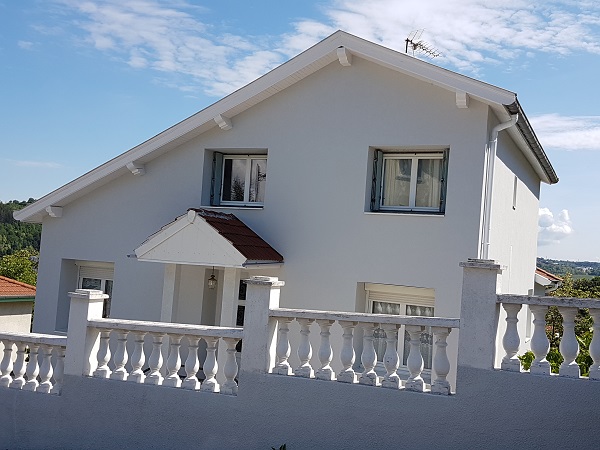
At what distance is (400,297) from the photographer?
456 inches

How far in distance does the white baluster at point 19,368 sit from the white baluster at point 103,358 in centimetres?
117

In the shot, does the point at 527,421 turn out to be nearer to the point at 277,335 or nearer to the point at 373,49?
the point at 277,335

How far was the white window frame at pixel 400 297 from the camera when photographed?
442 inches

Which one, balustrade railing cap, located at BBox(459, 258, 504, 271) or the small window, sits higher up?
the small window

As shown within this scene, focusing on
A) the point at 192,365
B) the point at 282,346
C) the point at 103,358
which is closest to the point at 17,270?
the point at 103,358

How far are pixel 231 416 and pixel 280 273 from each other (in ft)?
17.5

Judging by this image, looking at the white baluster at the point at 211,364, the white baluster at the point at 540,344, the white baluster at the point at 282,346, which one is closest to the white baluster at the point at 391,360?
the white baluster at the point at 282,346

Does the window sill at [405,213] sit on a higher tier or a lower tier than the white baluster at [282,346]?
higher

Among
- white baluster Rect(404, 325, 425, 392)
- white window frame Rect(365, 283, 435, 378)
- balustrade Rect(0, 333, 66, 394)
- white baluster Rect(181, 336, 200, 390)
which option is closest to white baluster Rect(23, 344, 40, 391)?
balustrade Rect(0, 333, 66, 394)

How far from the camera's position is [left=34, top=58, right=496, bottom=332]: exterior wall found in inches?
428

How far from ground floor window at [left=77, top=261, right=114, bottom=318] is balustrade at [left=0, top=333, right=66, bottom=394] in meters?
5.54

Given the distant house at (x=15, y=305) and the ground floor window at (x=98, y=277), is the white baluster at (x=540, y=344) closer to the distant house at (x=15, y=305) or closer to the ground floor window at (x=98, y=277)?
the ground floor window at (x=98, y=277)

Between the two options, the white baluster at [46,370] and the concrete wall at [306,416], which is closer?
the concrete wall at [306,416]

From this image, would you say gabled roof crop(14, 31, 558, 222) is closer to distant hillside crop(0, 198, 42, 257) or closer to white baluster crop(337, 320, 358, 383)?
white baluster crop(337, 320, 358, 383)
